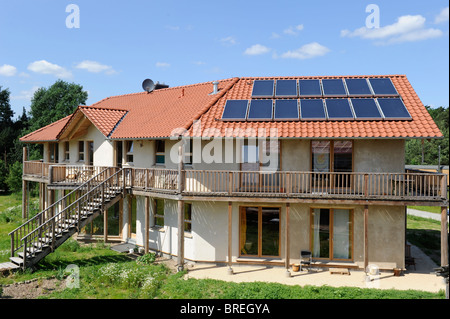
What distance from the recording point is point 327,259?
48.0 feet

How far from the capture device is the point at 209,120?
15.4 metres

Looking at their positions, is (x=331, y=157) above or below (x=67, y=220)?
above

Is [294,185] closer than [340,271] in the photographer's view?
No

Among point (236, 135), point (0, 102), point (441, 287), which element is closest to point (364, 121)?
point (236, 135)

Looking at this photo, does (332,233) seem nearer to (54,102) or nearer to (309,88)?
(309,88)

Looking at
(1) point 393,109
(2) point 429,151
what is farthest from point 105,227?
(2) point 429,151

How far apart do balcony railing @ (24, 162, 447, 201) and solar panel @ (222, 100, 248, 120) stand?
8.74ft

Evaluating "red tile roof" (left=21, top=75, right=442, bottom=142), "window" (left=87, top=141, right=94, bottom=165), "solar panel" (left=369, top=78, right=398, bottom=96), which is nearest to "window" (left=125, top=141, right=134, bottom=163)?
"red tile roof" (left=21, top=75, right=442, bottom=142)

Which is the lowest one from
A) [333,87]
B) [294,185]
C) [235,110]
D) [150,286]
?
[150,286]

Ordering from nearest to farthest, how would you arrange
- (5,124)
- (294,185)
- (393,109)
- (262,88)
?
(294,185), (393,109), (262,88), (5,124)

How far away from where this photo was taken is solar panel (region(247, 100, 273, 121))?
15345mm

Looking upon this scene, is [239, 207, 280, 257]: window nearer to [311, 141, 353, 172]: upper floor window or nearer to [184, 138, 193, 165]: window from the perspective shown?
[311, 141, 353, 172]: upper floor window

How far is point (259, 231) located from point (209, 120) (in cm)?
563

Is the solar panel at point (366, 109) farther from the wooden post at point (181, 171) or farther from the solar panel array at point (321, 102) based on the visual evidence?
the wooden post at point (181, 171)
